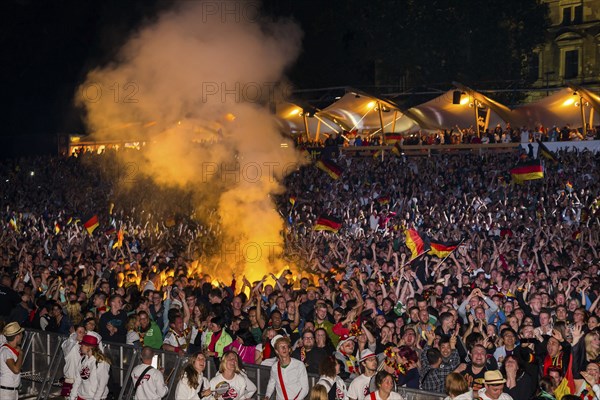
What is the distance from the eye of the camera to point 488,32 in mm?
52969

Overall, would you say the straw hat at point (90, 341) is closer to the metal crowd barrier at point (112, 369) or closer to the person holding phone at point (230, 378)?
the metal crowd barrier at point (112, 369)

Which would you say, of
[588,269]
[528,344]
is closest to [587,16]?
[588,269]

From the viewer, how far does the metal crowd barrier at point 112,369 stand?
934 centimetres

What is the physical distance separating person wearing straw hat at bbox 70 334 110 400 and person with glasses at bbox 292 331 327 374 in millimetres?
Result: 2045

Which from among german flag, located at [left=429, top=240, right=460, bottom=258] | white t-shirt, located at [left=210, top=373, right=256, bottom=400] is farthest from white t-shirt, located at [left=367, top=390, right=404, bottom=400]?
german flag, located at [left=429, top=240, right=460, bottom=258]

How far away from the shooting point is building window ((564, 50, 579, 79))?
61438mm

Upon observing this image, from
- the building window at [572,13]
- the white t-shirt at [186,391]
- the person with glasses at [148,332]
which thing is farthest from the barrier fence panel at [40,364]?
the building window at [572,13]

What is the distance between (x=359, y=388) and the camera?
834 cm

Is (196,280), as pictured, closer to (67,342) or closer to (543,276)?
(67,342)

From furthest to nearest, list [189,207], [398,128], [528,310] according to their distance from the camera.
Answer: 1. [398,128]
2. [189,207]
3. [528,310]

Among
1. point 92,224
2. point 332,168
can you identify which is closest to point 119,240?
point 92,224

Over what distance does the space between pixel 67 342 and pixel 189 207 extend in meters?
11.4

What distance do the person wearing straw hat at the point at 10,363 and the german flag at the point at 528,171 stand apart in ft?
42.0

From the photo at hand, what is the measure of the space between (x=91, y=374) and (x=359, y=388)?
3.10 metres
